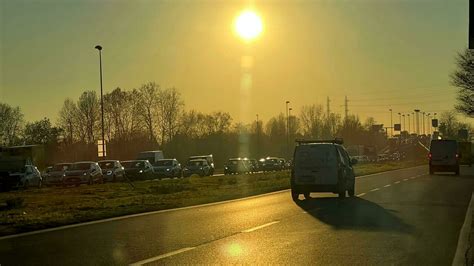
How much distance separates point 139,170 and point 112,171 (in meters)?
2.92

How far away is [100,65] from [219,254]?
4896 centimetres

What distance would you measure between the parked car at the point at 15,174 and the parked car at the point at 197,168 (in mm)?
17957

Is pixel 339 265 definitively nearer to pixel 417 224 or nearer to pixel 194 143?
pixel 417 224

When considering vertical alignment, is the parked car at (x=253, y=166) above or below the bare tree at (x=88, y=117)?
below

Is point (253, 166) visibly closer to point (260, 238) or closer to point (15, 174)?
point (15, 174)

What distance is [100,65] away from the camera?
57.3 meters

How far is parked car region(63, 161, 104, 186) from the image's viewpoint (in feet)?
125

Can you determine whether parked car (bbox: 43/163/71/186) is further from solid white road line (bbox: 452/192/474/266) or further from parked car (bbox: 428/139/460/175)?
solid white road line (bbox: 452/192/474/266)

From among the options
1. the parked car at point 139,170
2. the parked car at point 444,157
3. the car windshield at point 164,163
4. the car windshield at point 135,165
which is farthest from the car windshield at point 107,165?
the parked car at point 444,157

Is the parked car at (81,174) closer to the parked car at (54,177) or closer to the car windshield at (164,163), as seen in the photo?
the parked car at (54,177)

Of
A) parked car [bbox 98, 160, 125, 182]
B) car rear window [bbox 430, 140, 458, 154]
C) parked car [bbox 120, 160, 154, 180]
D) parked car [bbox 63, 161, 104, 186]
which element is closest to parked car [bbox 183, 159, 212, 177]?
parked car [bbox 120, 160, 154, 180]

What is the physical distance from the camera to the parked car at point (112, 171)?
4256 cm

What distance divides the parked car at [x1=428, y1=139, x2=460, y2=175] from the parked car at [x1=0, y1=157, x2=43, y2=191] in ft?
94.1

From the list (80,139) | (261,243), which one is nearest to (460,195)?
(261,243)
